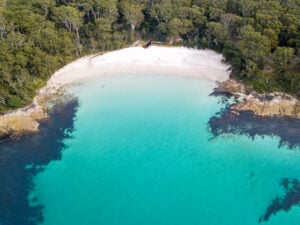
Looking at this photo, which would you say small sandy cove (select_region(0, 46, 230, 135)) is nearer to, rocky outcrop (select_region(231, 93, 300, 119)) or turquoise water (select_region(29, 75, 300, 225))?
rocky outcrop (select_region(231, 93, 300, 119))

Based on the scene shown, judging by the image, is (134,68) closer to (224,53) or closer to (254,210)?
(224,53)

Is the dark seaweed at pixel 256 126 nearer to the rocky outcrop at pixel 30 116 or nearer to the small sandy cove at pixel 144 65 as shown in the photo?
the small sandy cove at pixel 144 65

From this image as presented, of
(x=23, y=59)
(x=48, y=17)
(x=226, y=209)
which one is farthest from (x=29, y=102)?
(x=226, y=209)

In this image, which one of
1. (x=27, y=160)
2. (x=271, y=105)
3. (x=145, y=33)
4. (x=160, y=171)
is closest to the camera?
(x=160, y=171)

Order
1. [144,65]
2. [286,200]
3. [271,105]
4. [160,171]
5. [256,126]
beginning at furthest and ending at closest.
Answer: [144,65]
[271,105]
[256,126]
[160,171]
[286,200]

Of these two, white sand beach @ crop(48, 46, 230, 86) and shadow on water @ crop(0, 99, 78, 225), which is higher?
white sand beach @ crop(48, 46, 230, 86)

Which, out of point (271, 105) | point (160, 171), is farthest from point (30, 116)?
point (271, 105)

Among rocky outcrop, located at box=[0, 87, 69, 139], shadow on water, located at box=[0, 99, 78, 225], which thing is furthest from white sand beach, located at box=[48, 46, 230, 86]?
shadow on water, located at box=[0, 99, 78, 225]

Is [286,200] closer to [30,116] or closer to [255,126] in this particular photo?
[255,126]
